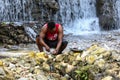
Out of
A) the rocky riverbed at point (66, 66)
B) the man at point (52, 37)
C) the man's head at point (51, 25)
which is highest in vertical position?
the man's head at point (51, 25)

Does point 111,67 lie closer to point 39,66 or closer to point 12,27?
point 39,66

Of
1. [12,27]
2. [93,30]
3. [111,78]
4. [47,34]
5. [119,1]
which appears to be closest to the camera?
[111,78]

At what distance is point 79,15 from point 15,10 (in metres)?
4.09

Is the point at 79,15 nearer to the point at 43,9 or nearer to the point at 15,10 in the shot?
the point at 43,9

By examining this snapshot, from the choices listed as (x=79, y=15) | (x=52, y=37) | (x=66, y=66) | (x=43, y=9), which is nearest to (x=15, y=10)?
(x=43, y=9)

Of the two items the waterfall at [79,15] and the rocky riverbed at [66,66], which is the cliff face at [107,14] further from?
the rocky riverbed at [66,66]

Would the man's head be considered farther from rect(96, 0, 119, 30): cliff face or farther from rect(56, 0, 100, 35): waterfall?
rect(96, 0, 119, 30): cliff face

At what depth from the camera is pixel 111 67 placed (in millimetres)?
7016

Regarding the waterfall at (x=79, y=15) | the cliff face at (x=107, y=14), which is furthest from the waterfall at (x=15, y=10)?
the cliff face at (x=107, y=14)

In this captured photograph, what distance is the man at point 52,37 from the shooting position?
8703mm

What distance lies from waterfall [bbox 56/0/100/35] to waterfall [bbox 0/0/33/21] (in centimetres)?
207

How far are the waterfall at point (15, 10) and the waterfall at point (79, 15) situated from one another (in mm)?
2072

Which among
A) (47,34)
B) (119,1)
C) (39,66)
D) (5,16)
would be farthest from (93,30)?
(39,66)

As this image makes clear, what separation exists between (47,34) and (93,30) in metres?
12.8
